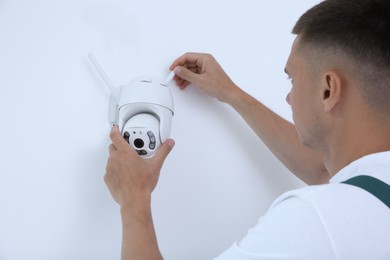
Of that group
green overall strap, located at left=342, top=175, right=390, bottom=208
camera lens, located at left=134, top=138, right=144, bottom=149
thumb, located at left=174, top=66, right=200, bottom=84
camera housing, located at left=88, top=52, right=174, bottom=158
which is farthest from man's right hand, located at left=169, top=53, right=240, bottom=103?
green overall strap, located at left=342, top=175, right=390, bottom=208

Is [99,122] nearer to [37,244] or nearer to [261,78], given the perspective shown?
[37,244]

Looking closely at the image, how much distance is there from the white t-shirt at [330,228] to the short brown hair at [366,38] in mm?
148

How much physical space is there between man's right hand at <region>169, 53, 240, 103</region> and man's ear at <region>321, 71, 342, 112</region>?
12.5 inches

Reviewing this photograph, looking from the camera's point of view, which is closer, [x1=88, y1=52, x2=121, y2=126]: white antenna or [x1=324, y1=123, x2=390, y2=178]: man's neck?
[x1=324, y1=123, x2=390, y2=178]: man's neck

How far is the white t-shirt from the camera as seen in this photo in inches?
20.5

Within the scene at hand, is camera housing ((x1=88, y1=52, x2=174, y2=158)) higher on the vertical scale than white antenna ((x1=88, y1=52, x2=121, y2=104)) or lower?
lower

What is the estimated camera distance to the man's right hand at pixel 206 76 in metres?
0.96

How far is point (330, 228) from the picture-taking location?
0.52 meters

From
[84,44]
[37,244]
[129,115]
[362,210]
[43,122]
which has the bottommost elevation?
[362,210]

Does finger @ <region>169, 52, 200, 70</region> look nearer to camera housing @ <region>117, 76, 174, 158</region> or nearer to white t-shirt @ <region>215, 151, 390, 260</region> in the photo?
camera housing @ <region>117, 76, 174, 158</region>

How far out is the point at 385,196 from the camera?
54cm

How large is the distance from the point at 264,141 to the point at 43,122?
51 centimetres

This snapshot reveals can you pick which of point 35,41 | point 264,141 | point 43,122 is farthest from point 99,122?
point 264,141

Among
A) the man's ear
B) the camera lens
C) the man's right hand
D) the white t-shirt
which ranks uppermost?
the man's right hand
